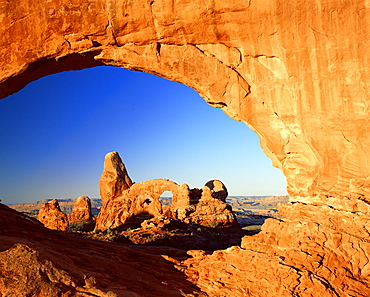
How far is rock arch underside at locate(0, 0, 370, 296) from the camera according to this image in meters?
8.26

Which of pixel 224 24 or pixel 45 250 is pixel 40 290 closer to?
pixel 45 250

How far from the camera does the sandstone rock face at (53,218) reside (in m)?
22.9

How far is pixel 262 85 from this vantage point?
1009 centimetres

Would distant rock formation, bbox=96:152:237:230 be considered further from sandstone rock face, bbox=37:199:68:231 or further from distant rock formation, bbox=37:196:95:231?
sandstone rock face, bbox=37:199:68:231

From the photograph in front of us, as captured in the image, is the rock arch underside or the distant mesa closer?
the rock arch underside

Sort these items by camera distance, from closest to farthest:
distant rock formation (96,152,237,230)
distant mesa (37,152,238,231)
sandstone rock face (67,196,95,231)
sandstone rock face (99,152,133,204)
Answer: distant mesa (37,152,238,231)
distant rock formation (96,152,237,230)
sandstone rock face (99,152,133,204)
sandstone rock face (67,196,95,231)

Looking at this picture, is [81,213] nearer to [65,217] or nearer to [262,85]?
[65,217]

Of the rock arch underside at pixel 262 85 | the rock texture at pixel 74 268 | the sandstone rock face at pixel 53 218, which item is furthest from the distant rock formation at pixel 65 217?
the rock arch underside at pixel 262 85

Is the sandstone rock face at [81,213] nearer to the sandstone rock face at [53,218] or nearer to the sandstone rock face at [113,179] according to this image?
the sandstone rock face at [113,179]

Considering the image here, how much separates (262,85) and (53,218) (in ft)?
66.3

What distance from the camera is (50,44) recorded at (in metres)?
10.1

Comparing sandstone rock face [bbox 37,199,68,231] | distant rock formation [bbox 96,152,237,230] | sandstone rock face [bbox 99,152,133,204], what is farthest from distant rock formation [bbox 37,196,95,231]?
sandstone rock face [bbox 99,152,133,204]

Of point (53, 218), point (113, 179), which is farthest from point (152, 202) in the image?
point (53, 218)

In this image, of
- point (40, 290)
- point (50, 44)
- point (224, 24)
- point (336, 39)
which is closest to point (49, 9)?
point (50, 44)
